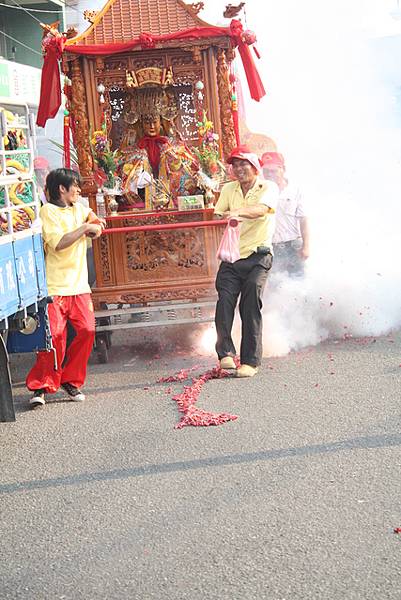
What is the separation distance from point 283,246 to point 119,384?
3097 mm

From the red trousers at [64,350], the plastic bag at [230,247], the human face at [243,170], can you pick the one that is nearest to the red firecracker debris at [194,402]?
the red trousers at [64,350]

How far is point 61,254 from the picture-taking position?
28.4 feet

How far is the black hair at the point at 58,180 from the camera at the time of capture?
8.66 m

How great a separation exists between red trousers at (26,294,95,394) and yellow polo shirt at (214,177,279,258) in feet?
4.91

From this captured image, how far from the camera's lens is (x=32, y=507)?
575cm

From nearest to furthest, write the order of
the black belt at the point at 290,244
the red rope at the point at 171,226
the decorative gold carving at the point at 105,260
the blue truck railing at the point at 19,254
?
the blue truck railing at the point at 19,254
the red rope at the point at 171,226
the decorative gold carving at the point at 105,260
the black belt at the point at 290,244

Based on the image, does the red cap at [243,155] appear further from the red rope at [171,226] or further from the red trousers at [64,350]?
the red trousers at [64,350]

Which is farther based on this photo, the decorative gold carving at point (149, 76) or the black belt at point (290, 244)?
the black belt at point (290, 244)

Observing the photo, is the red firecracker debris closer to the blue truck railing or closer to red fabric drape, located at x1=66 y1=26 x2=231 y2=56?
the blue truck railing

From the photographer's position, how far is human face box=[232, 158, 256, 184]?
926cm

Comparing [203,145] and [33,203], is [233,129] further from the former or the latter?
[33,203]

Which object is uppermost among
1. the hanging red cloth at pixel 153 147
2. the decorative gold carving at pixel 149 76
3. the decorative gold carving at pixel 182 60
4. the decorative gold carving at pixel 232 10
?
the decorative gold carving at pixel 232 10

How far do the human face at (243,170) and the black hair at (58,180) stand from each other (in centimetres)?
141

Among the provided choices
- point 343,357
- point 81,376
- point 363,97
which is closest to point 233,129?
point 343,357
